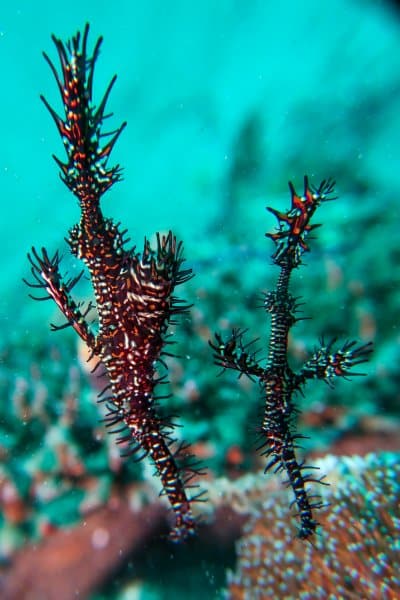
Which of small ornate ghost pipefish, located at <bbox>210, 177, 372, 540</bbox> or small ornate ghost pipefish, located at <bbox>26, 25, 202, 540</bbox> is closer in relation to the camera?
small ornate ghost pipefish, located at <bbox>26, 25, 202, 540</bbox>

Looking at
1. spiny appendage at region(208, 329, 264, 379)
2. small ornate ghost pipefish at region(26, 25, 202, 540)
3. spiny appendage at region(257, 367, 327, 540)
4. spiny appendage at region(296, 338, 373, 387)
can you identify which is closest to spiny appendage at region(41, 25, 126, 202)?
small ornate ghost pipefish at region(26, 25, 202, 540)

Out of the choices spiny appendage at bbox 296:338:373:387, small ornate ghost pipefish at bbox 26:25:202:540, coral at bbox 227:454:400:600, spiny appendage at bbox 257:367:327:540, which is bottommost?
coral at bbox 227:454:400:600

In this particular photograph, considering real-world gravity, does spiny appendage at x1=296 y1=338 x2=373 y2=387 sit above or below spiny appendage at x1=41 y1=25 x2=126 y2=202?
below

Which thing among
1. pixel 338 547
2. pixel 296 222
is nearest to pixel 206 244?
pixel 296 222

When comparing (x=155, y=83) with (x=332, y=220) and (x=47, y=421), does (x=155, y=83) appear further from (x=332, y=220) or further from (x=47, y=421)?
(x=47, y=421)

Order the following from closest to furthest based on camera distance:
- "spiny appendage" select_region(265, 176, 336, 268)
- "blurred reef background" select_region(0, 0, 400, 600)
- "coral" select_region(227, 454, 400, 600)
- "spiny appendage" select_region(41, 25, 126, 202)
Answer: "spiny appendage" select_region(41, 25, 126, 202)
"spiny appendage" select_region(265, 176, 336, 268)
"coral" select_region(227, 454, 400, 600)
"blurred reef background" select_region(0, 0, 400, 600)

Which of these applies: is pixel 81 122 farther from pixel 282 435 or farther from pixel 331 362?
pixel 282 435

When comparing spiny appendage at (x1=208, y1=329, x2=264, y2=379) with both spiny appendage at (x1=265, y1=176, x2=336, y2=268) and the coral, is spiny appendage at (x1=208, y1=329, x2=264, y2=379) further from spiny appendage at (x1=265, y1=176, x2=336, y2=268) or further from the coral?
the coral

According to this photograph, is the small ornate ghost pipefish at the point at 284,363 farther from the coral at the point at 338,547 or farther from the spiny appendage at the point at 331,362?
the coral at the point at 338,547
